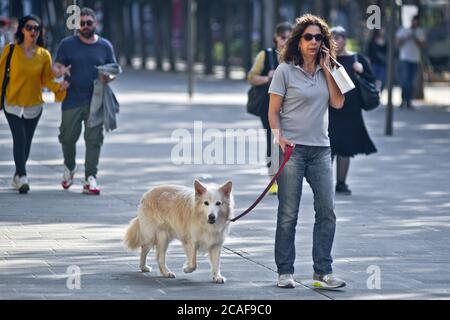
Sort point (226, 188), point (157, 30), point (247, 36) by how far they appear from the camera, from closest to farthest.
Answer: point (226, 188), point (247, 36), point (157, 30)

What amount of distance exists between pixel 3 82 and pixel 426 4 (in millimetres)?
37029

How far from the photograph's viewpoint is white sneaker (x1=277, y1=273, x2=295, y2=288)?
9.38 metres

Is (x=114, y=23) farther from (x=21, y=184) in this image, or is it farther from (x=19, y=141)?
(x=21, y=184)

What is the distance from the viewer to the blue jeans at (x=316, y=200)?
31.0 ft

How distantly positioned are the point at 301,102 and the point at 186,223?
1194 mm

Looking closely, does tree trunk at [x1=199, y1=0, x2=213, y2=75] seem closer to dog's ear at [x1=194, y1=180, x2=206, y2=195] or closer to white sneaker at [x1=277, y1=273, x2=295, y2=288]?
dog's ear at [x1=194, y1=180, x2=206, y2=195]

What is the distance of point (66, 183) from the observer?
50.2 ft

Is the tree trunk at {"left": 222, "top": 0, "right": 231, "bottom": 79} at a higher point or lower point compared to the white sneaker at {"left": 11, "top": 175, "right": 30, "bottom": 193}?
lower

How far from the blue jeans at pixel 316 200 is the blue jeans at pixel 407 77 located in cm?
2179

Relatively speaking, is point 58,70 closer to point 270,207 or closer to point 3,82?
point 3,82

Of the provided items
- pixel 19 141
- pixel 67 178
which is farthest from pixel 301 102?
pixel 67 178

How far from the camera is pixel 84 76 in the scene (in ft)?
48.5

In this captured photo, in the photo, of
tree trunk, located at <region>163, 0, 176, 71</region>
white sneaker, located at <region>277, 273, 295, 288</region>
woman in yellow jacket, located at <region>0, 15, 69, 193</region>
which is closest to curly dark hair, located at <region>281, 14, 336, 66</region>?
white sneaker, located at <region>277, 273, 295, 288</region>

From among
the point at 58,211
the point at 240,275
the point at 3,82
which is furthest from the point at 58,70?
the point at 240,275
